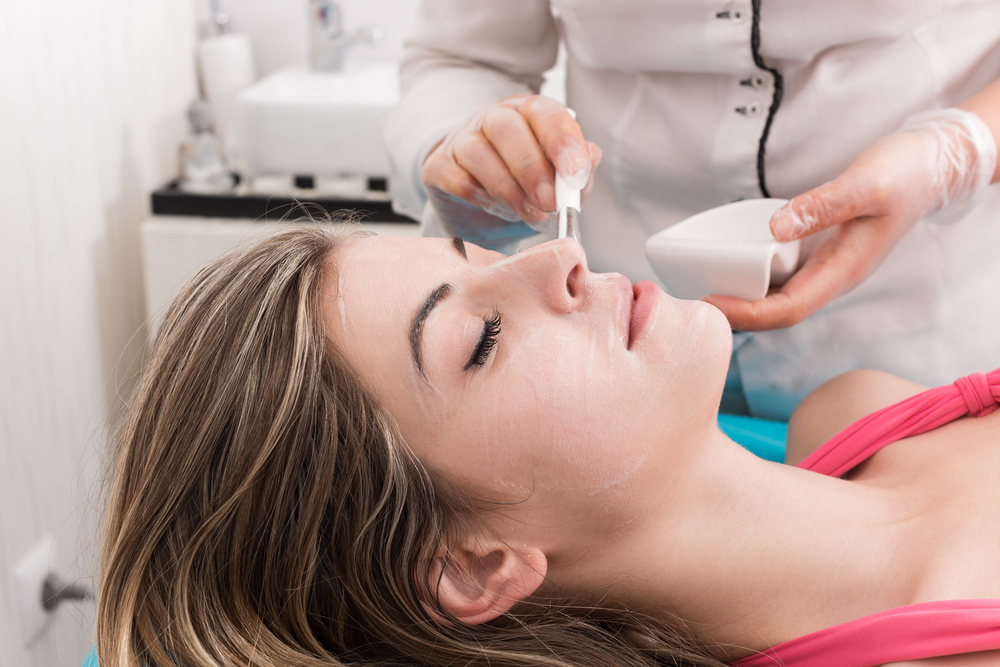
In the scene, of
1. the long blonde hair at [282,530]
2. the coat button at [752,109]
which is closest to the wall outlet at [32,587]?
the long blonde hair at [282,530]

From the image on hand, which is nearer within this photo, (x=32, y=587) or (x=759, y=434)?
(x=759, y=434)

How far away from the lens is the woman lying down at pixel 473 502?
2.78 feet

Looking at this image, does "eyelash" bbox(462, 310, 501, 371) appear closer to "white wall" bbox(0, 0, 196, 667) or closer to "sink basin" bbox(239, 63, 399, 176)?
"white wall" bbox(0, 0, 196, 667)

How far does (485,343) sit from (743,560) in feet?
1.37

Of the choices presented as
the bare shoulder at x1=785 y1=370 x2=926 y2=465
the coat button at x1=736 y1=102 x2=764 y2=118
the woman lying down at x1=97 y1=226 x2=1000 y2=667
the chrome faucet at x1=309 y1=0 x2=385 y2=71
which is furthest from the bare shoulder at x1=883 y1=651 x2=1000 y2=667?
the chrome faucet at x1=309 y1=0 x2=385 y2=71

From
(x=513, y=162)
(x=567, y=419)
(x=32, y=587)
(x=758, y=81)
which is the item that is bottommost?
(x=32, y=587)

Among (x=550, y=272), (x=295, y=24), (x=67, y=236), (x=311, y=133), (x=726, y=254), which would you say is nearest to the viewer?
(x=550, y=272)

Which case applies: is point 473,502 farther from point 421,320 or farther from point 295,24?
point 295,24

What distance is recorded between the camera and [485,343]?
864 millimetres

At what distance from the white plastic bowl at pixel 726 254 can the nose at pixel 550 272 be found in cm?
22

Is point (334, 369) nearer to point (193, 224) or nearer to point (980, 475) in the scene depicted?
point (980, 475)

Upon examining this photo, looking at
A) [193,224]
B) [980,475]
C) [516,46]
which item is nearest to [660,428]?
[980,475]

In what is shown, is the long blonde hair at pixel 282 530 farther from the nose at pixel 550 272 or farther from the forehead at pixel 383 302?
the nose at pixel 550 272

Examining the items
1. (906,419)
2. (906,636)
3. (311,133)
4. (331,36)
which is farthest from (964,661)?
(331,36)
